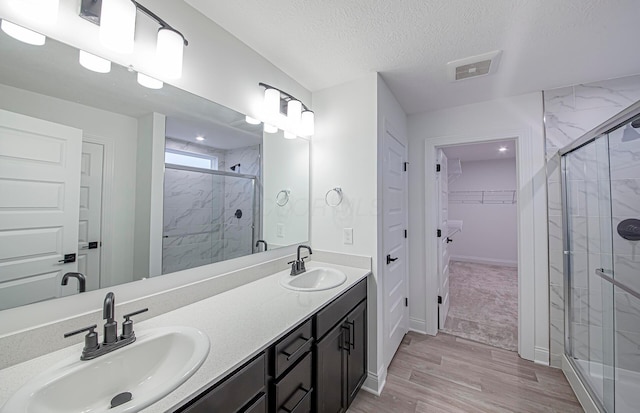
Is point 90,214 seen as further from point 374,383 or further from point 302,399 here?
point 374,383

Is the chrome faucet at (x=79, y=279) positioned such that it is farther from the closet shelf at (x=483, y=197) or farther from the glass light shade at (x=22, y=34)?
the closet shelf at (x=483, y=197)

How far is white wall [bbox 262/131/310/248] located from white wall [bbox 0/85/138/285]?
2.58ft

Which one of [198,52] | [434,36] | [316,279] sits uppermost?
[434,36]

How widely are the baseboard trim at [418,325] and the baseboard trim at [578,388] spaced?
3.48ft

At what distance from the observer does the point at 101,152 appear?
952 mm

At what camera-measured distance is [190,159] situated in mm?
1285

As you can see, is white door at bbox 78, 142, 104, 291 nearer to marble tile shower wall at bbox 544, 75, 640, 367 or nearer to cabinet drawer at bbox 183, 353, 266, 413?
cabinet drawer at bbox 183, 353, 266, 413

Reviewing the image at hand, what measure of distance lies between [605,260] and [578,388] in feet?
3.05

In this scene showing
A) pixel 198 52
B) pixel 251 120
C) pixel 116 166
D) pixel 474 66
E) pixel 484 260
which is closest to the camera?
pixel 116 166

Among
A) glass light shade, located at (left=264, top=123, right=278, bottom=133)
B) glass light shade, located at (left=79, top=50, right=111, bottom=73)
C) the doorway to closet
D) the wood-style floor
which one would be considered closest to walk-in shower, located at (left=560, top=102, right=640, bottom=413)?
the wood-style floor

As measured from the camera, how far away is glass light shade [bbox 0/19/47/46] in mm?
762

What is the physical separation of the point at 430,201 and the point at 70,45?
8.87 feet

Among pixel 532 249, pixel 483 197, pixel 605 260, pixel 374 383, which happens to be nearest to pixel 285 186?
pixel 374 383

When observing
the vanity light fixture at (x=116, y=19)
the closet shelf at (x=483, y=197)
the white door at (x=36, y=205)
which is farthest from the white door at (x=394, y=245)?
the closet shelf at (x=483, y=197)
